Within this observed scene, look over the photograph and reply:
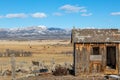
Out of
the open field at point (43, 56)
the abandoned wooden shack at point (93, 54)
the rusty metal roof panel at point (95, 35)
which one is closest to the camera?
the abandoned wooden shack at point (93, 54)

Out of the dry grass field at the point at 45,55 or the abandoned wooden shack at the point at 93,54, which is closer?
the abandoned wooden shack at the point at 93,54

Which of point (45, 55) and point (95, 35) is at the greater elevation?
point (95, 35)

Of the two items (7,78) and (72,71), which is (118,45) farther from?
(7,78)

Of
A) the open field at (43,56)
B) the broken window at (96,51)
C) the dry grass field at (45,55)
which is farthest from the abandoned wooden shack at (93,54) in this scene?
the dry grass field at (45,55)

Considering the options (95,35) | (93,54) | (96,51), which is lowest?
(93,54)

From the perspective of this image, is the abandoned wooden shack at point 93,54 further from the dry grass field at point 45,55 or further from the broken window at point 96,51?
the dry grass field at point 45,55

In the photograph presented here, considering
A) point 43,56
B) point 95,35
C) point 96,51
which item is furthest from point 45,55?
point 95,35

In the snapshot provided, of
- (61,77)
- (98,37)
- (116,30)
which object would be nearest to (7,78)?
(61,77)

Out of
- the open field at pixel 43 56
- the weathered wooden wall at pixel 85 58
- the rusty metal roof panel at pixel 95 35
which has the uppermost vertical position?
the rusty metal roof panel at pixel 95 35

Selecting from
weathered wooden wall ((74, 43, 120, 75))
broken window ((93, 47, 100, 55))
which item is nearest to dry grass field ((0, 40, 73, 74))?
weathered wooden wall ((74, 43, 120, 75))

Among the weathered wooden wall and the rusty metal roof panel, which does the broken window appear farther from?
the rusty metal roof panel

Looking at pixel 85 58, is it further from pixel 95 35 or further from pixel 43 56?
pixel 43 56

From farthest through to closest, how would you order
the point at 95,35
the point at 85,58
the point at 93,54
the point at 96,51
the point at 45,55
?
the point at 45,55, the point at 96,51, the point at 95,35, the point at 93,54, the point at 85,58

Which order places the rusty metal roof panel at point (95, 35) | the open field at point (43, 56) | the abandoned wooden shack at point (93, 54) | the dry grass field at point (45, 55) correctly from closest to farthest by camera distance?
the abandoned wooden shack at point (93, 54), the rusty metal roof panel at point (95, 35), the open field at point (43, 56), the dry grass field at point (45, 55)
